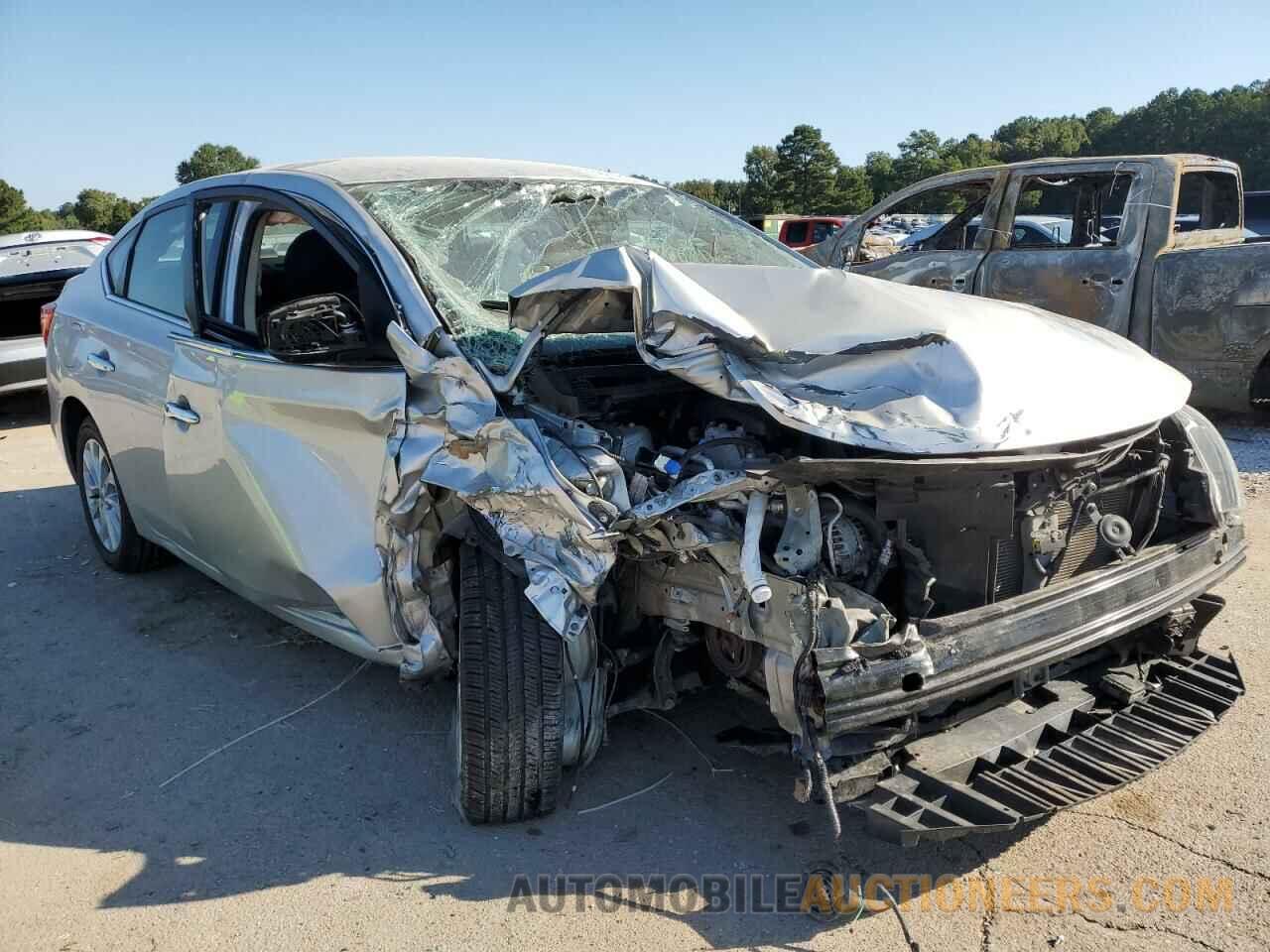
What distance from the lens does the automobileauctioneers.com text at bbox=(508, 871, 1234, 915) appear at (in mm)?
2512

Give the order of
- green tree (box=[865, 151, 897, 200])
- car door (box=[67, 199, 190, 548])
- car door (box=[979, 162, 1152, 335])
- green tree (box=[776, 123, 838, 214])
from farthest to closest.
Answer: green tree (box=[865, 151, 897, 200]), green tree (box=[776, 123, 838, 214]), car door (box=[979, 162, 1152, 335]), car door (box=[67, 199, 190, 548])

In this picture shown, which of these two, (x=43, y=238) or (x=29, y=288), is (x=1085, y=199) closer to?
(x=29, y=288)

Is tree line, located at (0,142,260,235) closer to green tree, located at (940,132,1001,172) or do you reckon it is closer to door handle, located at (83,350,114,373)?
door handle, located at (83,350,114,373)

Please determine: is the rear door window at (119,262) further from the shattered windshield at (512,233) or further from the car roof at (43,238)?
the car roof at (43,238)

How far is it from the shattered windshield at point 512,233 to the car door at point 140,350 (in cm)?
116

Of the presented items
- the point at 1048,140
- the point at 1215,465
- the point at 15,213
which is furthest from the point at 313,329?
the point at 1048,140

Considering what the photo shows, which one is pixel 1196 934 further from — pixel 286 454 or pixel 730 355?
pixel 286 454

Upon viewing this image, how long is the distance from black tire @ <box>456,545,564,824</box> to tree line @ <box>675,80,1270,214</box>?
30270 mm

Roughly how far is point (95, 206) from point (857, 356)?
115ft

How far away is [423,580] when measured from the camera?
301 cm

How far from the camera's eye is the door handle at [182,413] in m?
3.72

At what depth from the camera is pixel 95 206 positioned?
31891 mm

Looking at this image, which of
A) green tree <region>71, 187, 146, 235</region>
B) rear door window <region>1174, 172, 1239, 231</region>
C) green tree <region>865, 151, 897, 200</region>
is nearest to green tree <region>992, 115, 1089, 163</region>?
green tree <region>865, 151, 897, 200</region>

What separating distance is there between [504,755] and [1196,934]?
1.75m
